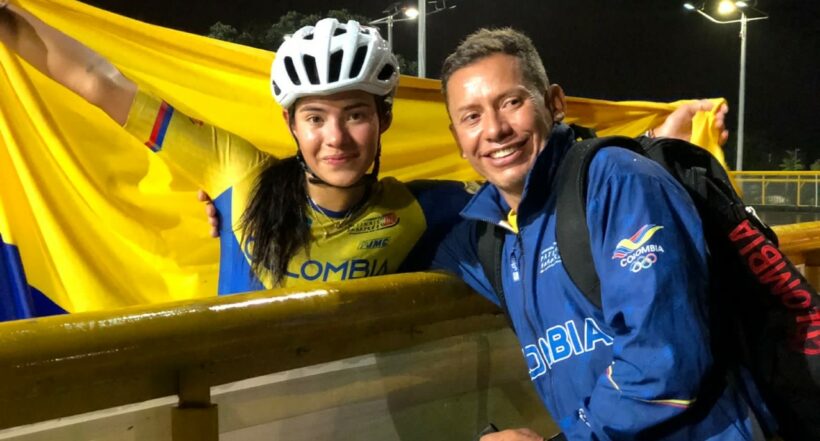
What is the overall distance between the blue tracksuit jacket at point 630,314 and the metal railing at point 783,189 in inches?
798

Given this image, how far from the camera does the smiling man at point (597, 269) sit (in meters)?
1.57

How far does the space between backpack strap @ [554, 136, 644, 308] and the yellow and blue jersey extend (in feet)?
2.84

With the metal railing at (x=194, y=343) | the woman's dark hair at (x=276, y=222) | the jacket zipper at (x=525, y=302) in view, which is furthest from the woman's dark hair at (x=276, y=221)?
the jacket zipper at (x=525, y=302)

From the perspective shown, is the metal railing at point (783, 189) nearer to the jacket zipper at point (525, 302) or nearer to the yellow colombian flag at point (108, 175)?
the yellow colombian flag at point (108, 175)

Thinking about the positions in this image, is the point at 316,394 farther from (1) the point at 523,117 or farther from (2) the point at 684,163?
(2) the point at 684,163

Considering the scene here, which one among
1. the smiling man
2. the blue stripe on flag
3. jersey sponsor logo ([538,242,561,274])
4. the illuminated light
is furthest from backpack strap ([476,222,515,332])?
the illuminated light

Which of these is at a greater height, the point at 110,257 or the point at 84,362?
the point at 84,362

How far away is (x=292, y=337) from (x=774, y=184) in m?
21.9

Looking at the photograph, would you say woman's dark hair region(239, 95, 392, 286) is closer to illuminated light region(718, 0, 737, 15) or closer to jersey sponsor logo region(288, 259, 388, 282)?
jersey sponsor logo region(288, 259, 388, 282)

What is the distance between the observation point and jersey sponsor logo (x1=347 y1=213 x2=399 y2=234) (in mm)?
2699

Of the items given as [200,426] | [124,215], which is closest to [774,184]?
[124,215]

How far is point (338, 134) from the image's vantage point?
2621 millimetres

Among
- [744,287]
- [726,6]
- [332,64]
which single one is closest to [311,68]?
[332,64]

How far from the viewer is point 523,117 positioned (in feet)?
6.89
